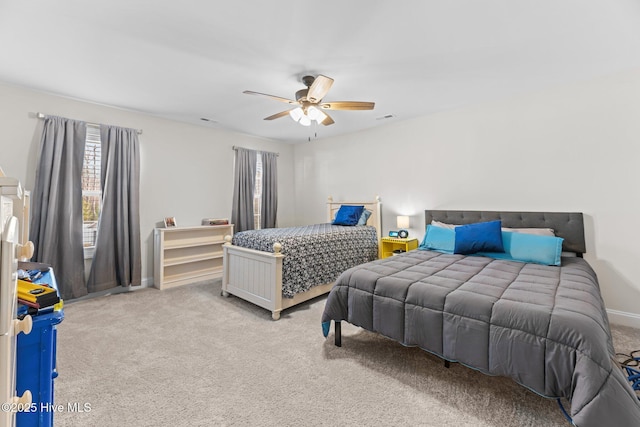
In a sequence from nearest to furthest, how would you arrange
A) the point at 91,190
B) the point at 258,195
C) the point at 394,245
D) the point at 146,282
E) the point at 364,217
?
the point at 91,190
the point at 146,282
the point at 394,245
the point at 364,217
the point at 258,195

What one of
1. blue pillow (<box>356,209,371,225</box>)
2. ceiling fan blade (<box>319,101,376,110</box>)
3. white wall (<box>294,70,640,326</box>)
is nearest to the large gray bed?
white wall (<box>294,70,640,326</box>)

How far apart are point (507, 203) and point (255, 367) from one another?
330cm

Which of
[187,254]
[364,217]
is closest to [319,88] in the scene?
[364,217]

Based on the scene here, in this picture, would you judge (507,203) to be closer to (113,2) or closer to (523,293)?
(523,293)

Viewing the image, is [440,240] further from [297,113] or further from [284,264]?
[297,113]

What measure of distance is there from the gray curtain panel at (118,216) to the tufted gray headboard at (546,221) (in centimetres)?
426

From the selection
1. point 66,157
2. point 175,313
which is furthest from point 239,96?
point 175,313

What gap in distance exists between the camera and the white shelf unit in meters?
3.89

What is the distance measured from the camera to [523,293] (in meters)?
1.78

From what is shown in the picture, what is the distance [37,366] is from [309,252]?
2354 mm

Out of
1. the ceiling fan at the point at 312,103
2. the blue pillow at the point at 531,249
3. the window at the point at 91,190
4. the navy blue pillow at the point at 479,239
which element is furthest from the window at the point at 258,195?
the blue pillow at the point at 531,249

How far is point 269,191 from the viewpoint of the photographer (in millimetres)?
5352

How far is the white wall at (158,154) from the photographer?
2.99 m

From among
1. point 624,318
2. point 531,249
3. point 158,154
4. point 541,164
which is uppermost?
point 158,154
